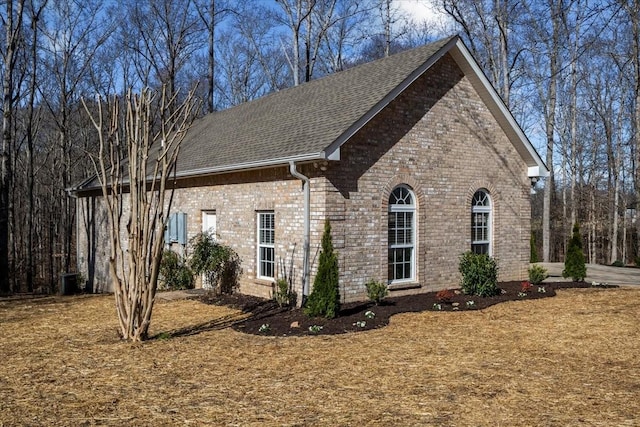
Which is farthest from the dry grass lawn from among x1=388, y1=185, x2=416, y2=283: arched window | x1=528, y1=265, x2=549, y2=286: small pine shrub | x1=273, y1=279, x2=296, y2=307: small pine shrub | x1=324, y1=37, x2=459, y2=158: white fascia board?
x1=528, y1=265, x2=549, y2=286: small pine shrub

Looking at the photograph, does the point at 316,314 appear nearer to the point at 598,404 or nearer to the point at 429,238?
the point at 429,238

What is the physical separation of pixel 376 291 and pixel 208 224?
5.70 metres

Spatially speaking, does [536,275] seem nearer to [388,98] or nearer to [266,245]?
[388,98]

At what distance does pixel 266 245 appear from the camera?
40.5 ft

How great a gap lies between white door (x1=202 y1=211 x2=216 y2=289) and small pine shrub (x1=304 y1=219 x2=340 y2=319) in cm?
510

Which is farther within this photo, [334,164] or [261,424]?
[334,164]

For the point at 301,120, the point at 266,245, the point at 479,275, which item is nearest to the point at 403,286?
the point at 479,275

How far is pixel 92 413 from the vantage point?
5195 millimetres

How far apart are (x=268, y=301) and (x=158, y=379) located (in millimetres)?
5518

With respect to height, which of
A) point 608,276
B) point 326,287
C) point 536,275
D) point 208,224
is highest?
point 208,224

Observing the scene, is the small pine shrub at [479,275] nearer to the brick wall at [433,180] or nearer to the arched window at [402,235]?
the brick wall at [433,180]

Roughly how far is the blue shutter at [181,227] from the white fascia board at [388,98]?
640 cm

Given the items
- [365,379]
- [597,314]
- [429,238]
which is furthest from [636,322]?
[365,379]

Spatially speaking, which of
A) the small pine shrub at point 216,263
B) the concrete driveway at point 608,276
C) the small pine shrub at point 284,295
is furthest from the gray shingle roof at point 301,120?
the concrete driveway at point 608,276
